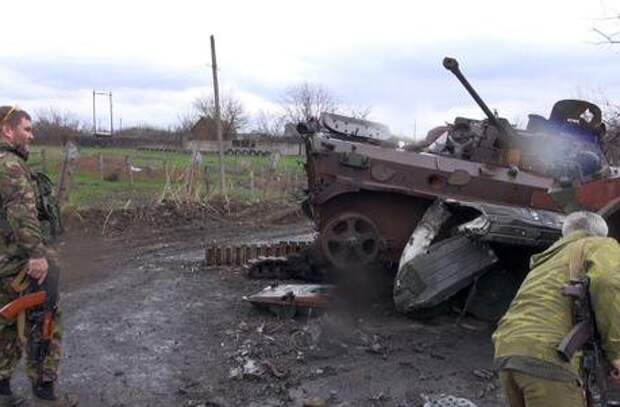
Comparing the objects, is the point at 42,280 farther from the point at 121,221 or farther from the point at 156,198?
the point at 156,198

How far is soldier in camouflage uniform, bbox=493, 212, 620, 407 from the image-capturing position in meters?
3.50

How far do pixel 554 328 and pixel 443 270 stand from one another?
11.3 feet

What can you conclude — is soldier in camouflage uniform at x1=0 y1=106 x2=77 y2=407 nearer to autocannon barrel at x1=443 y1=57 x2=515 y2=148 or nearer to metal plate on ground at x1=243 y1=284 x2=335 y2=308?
metal plate on ground at x1=243 y1=284 x2=335 y2=308

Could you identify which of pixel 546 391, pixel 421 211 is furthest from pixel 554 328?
pixel 421 211

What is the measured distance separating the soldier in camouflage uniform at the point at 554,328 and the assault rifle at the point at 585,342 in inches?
1.2

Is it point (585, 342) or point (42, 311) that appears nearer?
point (585, 342)

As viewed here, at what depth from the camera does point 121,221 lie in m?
14.8

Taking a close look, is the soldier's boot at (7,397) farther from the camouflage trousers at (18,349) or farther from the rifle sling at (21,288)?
the rifle sling at (21,288)

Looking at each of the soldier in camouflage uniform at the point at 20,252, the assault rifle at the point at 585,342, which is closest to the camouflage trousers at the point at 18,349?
the soldier in camouflage uniform at the point at 20,252

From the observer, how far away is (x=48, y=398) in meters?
5.64

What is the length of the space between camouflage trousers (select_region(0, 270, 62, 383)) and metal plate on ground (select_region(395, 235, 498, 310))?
2997 mm

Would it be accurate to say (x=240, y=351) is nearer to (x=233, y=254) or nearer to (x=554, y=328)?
(x=554, y=328)

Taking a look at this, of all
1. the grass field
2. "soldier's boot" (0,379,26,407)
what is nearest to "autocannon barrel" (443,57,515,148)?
the grass field

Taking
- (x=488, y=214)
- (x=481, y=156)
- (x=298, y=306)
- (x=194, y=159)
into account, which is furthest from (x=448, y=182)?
(x=194, y=159)
